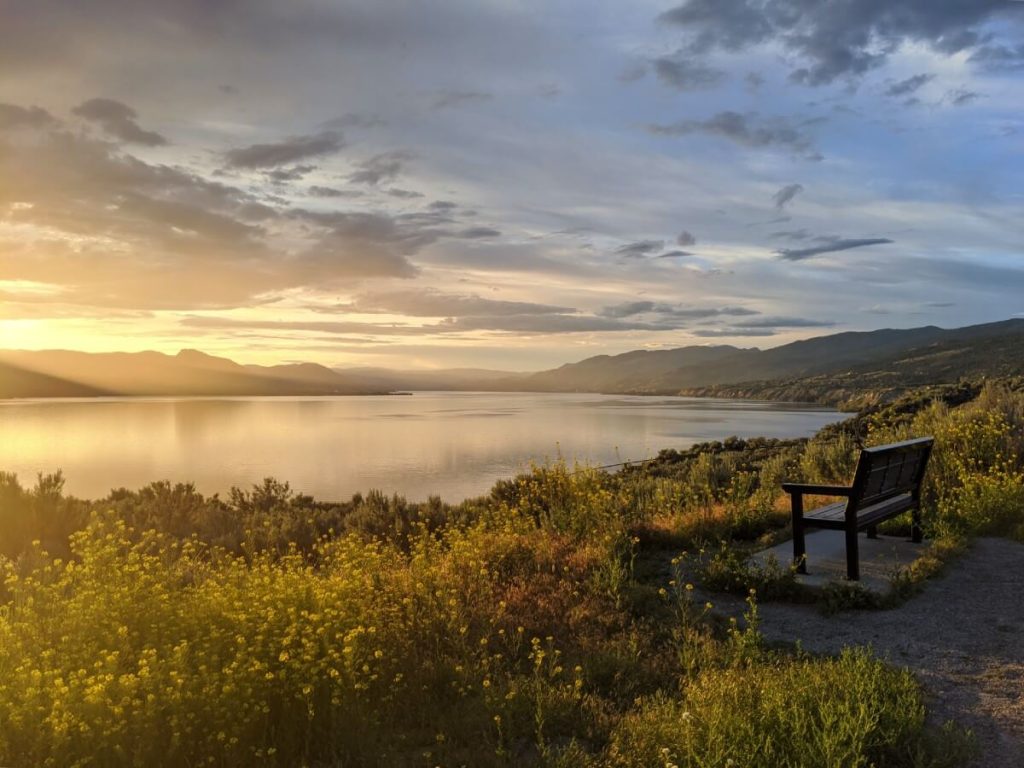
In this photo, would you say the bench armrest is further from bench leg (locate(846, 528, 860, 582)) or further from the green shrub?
the green shrub

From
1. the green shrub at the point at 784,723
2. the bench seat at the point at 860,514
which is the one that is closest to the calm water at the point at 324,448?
the bench seat at the point at 860,514

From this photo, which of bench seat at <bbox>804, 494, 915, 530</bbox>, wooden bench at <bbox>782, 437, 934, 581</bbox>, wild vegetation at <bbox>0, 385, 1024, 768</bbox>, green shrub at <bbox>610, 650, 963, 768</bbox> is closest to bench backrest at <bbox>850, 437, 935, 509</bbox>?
wooden bench at <bbox>782, 437, 934, 581</bbox>

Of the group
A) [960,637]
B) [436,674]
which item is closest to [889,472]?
[960,637]

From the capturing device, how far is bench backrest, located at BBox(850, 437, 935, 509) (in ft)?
22.8

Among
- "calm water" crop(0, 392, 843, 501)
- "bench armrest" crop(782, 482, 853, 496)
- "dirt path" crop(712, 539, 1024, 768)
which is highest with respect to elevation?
"bench armrest" crop(782, 482, 853, 496)

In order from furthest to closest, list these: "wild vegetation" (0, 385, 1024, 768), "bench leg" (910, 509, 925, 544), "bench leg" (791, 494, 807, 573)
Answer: "bench leg" (910, 509, 925, 544) → "bench leg" (791, 494, 807, 573) → "wild vegetation" (0, 385, 1024, 768)

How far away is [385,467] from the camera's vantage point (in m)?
22.8

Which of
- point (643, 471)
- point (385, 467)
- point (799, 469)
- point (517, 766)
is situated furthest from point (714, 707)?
point (385, 467)

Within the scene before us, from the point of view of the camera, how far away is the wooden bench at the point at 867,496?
686 centimetres

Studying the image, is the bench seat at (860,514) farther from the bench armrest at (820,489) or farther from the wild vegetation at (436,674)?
the wild vegetation at (436,674)

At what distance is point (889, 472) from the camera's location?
7703 millimetres

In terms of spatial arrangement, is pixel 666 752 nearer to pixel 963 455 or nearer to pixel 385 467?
pixel 963 455

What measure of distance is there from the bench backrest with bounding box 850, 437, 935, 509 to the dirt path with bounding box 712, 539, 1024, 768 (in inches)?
38.7

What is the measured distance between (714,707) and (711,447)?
893 inches
